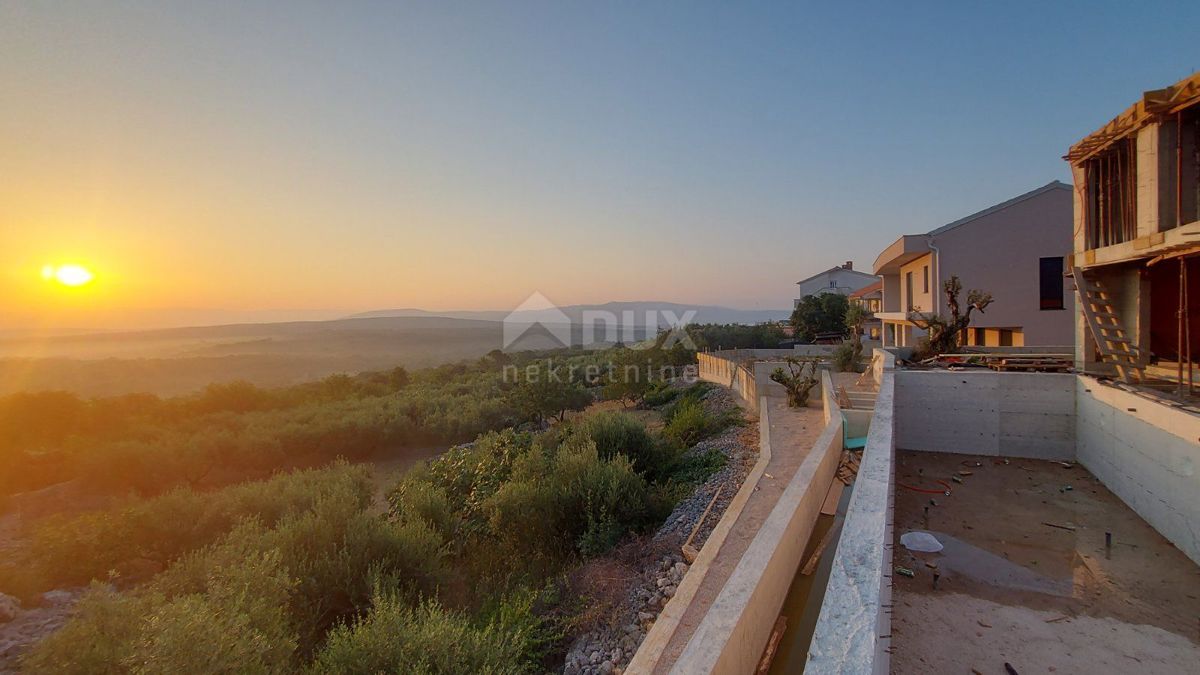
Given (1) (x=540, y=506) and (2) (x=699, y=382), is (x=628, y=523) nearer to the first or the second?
(1) (x=540, y=506)

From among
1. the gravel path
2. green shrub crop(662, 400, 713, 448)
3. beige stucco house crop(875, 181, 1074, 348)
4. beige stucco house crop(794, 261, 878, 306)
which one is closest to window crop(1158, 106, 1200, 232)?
the gravel path

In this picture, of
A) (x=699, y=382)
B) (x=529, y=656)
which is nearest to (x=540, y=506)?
(x=529, y=656)

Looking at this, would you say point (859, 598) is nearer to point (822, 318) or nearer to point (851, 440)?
point (851, 440)

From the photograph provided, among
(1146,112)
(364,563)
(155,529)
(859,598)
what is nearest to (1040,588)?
(859,598)

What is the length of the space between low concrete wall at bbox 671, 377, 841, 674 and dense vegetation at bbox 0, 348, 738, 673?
148 cm

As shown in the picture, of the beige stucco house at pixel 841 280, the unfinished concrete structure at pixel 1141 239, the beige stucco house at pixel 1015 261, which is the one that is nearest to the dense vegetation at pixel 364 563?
the unfinished concrete structure at pixel 1141 239

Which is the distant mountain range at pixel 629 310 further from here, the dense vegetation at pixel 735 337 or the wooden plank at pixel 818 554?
the wooden plank at pixel 818 554

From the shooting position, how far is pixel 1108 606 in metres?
4.24

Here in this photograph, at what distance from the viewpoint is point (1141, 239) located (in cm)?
639

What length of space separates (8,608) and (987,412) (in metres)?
14.0

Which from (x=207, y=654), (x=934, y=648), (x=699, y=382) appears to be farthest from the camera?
(x=699, y=382)

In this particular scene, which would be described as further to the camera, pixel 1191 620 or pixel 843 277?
pixel 843 277

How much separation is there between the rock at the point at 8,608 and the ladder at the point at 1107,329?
1462 centimetres

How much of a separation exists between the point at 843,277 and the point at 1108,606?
43.1 metres
